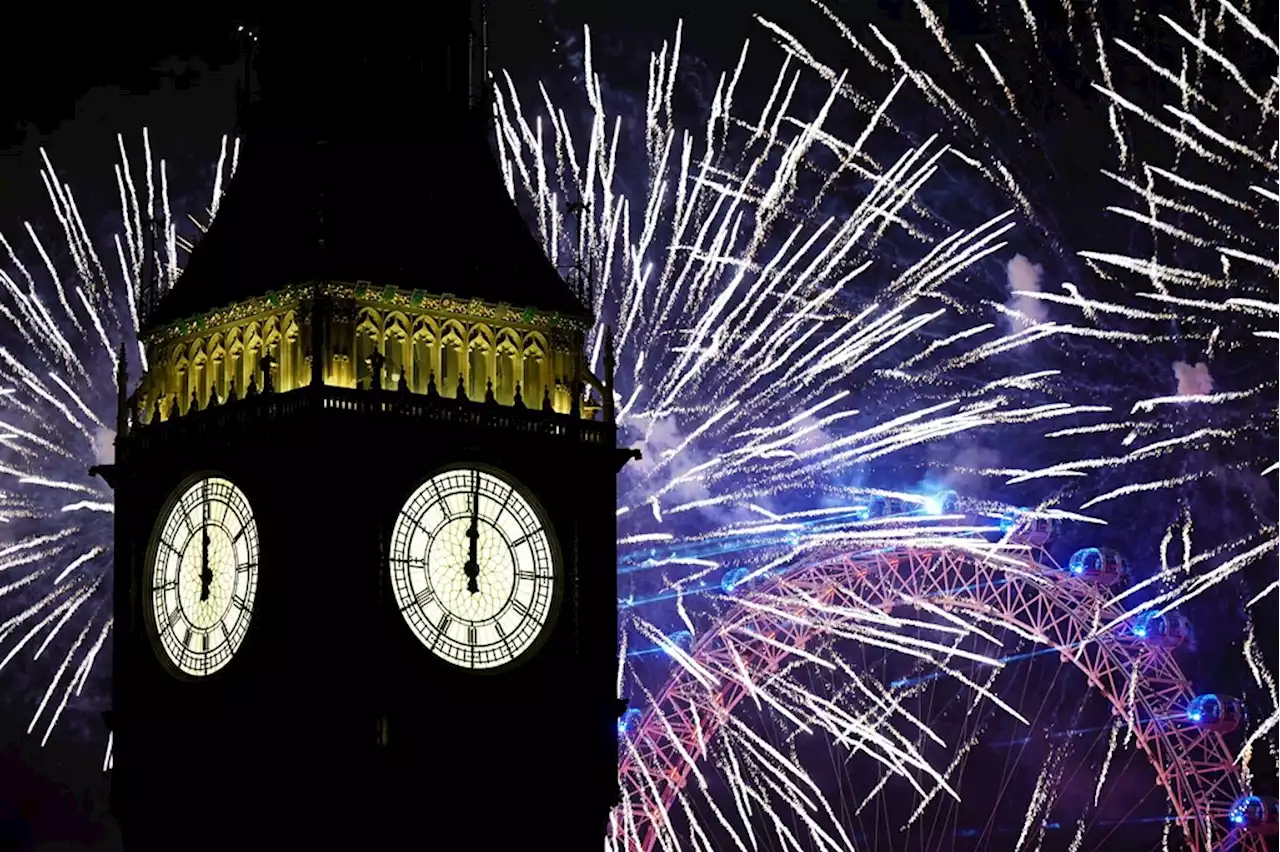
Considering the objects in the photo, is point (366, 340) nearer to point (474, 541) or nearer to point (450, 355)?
point (450, 355)

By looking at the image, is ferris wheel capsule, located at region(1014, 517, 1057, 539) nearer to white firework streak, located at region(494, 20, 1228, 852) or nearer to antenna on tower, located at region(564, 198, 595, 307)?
white firework streak, located at region(494, 20, 1228, 852)

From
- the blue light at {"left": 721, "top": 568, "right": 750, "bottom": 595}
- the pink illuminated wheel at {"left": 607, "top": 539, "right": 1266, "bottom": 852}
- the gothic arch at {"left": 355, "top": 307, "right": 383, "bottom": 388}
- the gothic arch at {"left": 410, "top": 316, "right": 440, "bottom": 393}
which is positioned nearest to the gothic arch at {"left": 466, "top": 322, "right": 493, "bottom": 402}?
the gothic arch at {"left": 410, "top": 316, "right": 440, "bottom": 393}

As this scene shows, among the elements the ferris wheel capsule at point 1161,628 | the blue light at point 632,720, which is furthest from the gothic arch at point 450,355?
the blue light at point 632,720

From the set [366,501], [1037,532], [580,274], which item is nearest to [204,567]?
[366,501]

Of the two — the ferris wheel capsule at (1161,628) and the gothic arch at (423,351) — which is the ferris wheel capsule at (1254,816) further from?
the gothic arch at (423,351)

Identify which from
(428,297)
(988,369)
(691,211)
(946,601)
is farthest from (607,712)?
(946,601)

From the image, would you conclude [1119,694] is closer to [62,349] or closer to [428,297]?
[62,349]
